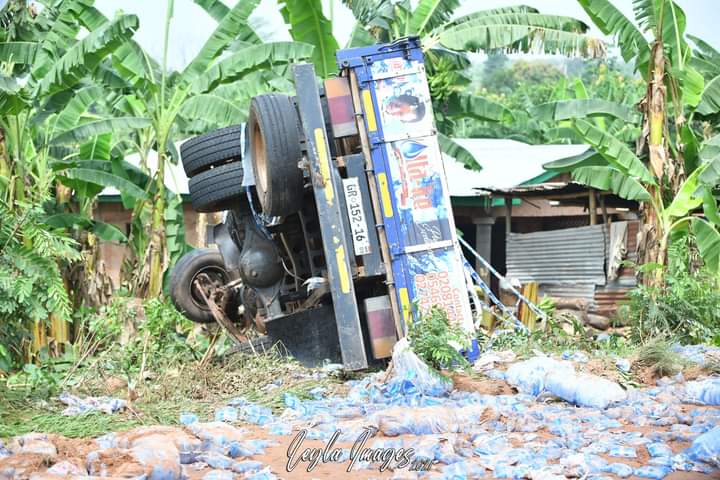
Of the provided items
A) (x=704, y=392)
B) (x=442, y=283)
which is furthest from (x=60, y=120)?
(x=704, y=392)

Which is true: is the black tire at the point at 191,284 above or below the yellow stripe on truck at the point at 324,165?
below

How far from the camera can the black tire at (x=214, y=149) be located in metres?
8.51

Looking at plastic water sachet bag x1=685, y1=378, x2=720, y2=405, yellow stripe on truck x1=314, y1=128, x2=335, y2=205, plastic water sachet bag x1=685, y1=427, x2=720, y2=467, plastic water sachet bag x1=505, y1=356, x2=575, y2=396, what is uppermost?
yellow stripe on truck x1=314, y1=128, x2=335, y2=205

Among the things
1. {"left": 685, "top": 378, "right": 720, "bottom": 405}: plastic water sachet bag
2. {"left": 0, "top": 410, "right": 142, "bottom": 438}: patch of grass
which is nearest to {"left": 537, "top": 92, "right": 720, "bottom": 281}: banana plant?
{"left": 685, "top": 378, "right": 720, "bottom": 405}: plastic water sachet bag

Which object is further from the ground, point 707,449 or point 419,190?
point 419,190

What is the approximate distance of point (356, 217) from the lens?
7.90 metres

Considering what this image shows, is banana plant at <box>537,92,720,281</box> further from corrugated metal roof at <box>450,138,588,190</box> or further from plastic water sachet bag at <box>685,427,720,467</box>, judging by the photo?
corrugated metal roof at <box>450,138,588,190</box>

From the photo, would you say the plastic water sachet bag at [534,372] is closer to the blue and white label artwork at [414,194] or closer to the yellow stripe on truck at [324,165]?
the blue and white label artwork at [414,194]

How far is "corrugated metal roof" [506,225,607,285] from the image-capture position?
53.9 feet

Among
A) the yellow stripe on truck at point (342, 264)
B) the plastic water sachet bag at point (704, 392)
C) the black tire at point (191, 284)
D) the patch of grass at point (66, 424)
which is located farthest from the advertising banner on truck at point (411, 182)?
the patch of grass at point (66, 424)

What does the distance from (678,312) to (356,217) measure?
3.86 metres

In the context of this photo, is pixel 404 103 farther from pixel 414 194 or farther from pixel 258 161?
pixel 258 161

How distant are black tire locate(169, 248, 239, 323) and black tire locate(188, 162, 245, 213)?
118cm

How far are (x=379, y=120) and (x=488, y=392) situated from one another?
2556mm
